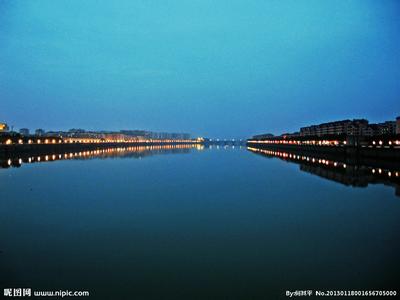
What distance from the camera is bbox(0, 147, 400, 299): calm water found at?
4.98 metres

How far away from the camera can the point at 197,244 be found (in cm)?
674

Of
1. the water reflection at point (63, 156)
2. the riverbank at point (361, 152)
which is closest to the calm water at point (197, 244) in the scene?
the riverbank at point (361, 152)

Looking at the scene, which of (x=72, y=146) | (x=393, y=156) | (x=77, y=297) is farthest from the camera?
(x=72, y=146)

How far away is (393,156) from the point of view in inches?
1016

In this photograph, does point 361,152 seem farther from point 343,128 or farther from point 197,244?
point 343,128

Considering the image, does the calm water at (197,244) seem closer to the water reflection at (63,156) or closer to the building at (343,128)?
the water reflection at (63,156)

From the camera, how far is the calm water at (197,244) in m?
4.98

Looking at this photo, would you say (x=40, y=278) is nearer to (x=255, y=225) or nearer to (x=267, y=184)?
(x=255, y=225)

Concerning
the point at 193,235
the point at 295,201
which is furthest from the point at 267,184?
the point at 193,235

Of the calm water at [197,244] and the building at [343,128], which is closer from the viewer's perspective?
the calm water at [197,244]

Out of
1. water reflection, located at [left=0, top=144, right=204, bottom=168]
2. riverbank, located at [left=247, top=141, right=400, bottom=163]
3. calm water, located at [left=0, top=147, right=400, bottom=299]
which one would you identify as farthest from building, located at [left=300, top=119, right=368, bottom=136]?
calm water, located at [left=0, top=147, right=400, bottom=299]

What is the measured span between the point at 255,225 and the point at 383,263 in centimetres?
312

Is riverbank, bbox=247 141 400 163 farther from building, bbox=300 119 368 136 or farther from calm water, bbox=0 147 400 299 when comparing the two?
building, bbox=300 119 368 136

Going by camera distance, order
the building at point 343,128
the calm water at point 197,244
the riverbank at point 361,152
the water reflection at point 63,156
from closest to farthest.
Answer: the calm water at point 197,244 → the riverbank at point 361,152 → the water reflection at point 63,156 → the building at point 343,128
